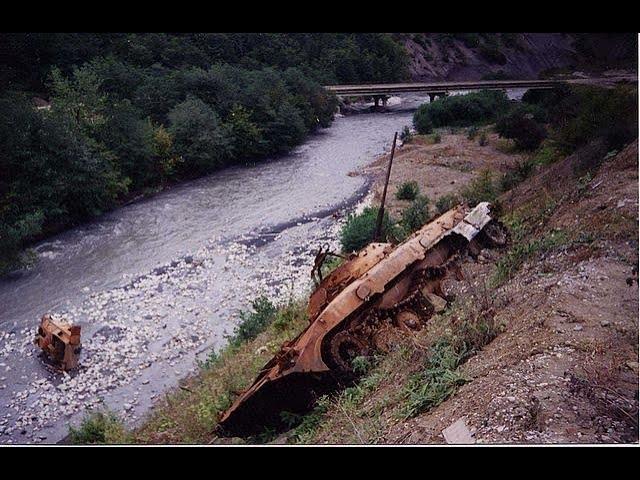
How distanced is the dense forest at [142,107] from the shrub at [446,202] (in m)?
1.86

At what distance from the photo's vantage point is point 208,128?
8.37m

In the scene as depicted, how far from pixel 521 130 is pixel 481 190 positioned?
0.99 metres

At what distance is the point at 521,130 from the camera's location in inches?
271

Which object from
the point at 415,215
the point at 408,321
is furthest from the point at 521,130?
the point at 408,321

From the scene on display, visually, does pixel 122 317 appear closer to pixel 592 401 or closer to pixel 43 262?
pixel 43 262

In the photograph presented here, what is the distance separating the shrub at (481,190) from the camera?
7215 millimetres

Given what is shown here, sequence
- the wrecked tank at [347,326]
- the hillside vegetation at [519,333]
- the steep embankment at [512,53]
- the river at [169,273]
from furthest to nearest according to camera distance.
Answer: the river at [169,273] < the wrecked tank at [347,326] < the steep embankment at [512,53] < the hillside vegetation at [519,333]

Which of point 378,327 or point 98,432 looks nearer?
point 378,327

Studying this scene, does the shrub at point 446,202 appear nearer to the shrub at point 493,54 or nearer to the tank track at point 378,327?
the tank track at point 378,327

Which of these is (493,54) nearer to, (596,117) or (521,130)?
(596,117)

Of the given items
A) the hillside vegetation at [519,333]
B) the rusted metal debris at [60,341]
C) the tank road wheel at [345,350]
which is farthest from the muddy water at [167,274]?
the tank road wheel at [345,350]
